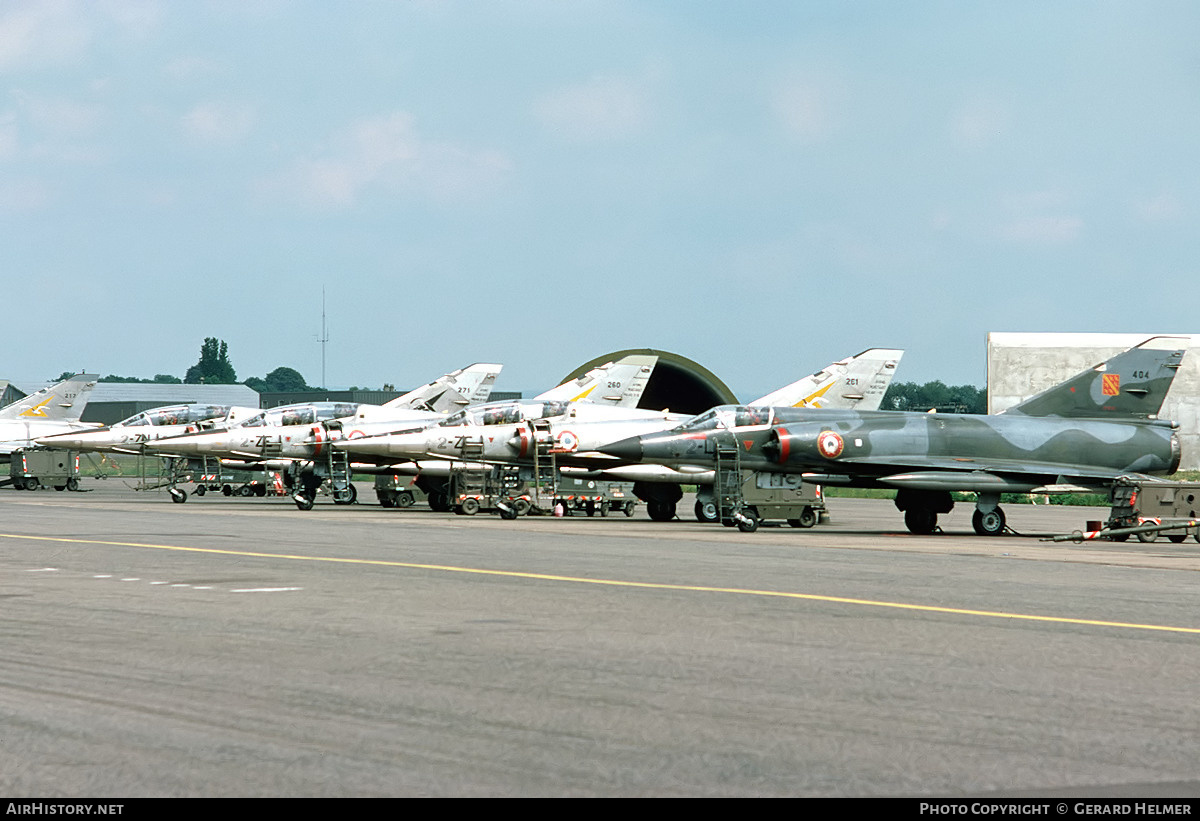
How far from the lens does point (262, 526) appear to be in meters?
25.5

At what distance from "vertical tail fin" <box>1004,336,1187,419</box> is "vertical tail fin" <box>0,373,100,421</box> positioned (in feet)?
129

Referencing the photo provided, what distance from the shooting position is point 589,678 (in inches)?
325

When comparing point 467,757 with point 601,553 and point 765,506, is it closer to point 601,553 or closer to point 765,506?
point 601,553

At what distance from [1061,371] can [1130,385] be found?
22.9 meters

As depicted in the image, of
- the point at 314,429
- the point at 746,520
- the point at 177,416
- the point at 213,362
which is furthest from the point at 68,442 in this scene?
the point at 213,362

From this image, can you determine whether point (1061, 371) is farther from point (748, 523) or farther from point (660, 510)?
point (748, 523)

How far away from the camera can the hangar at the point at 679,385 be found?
5081cm

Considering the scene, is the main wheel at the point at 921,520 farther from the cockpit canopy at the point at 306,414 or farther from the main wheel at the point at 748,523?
the cockpit canopy at the point at 306,414

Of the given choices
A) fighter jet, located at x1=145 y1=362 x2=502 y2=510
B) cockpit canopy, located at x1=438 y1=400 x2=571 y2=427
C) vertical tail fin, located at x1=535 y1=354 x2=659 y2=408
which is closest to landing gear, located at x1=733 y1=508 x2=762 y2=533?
cockpit canopy, located at x1=438 y1=400 x2=571 y2=427

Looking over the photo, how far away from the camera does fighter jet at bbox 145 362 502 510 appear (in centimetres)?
3716

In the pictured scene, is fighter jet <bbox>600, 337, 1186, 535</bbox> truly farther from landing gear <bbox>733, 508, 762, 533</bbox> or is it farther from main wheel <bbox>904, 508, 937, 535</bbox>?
landing gear <bbox>733, 508, 762, 533</bbox>
